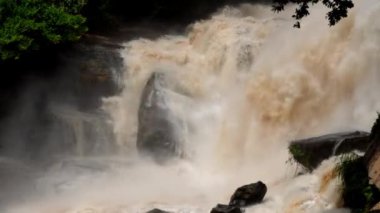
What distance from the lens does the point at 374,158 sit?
9.91 metres

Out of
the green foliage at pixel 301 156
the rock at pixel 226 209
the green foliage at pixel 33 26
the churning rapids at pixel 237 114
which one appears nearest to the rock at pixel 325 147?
the green foliage at pixel 301 156

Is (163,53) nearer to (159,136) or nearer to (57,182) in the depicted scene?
(159,136)

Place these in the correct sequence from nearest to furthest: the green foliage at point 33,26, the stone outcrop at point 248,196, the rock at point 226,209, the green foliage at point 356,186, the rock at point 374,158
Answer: the green foliage at point 356,186 → the rock at point 374,158 → the rock at point 226,209 → the stone outcrop at point 248,196 → the green foliage at point 33,26

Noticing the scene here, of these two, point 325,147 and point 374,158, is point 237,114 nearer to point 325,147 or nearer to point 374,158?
point 325,147

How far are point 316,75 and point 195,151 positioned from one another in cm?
392

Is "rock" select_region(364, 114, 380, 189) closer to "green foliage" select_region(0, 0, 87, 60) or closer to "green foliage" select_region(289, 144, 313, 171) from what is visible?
"green foliage" select_region(289, 144, 313, 171)

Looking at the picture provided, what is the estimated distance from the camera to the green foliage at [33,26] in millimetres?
15875

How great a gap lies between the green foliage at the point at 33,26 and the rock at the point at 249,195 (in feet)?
25.7

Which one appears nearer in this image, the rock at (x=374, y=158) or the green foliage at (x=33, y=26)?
the rock at (x=374, y=158)

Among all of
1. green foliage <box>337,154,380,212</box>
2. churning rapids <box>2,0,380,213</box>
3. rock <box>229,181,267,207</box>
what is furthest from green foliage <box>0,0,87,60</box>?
green foliage <box>337,154,380,212</box>

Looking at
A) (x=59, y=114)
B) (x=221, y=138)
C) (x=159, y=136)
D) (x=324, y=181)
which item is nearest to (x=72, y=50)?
(x=59, y=114)

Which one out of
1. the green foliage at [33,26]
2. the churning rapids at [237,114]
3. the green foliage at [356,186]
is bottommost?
the green foliage at [356,186]

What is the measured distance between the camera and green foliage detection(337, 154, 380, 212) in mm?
9508

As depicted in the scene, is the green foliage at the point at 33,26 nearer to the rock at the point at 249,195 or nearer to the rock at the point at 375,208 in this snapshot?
the rock at the point at 249,195
